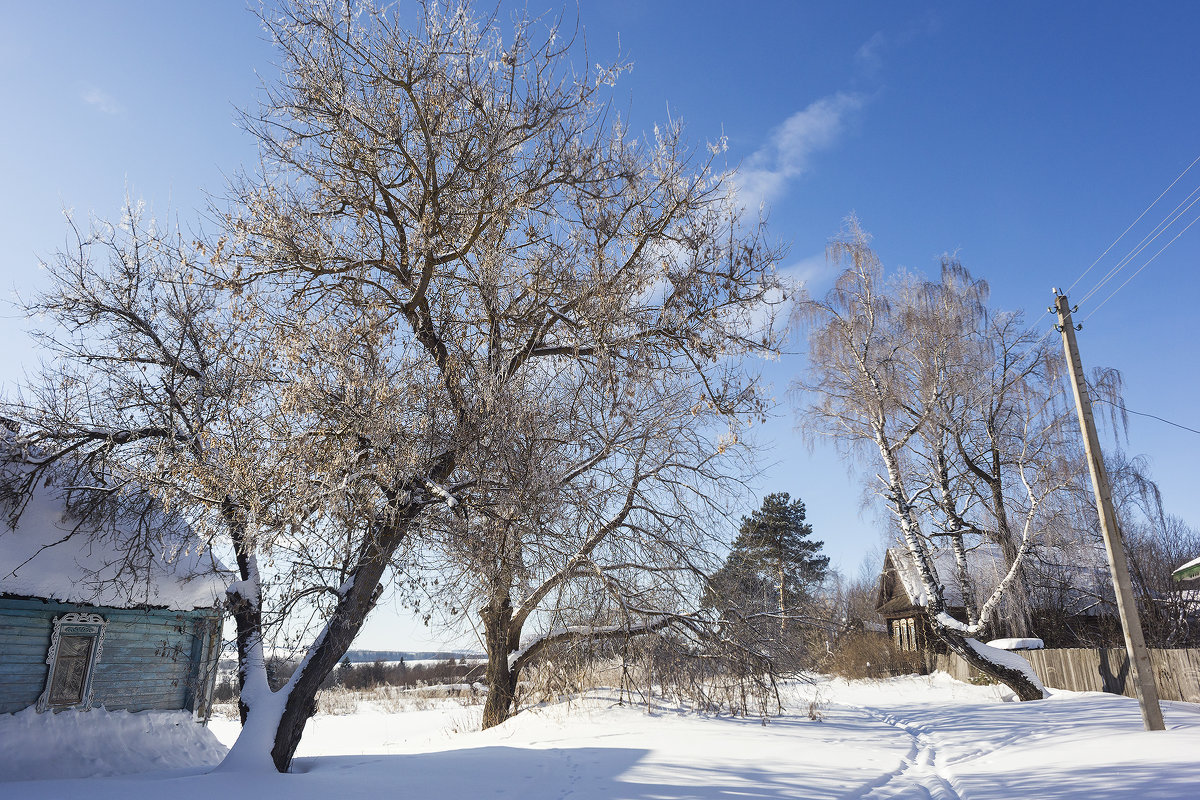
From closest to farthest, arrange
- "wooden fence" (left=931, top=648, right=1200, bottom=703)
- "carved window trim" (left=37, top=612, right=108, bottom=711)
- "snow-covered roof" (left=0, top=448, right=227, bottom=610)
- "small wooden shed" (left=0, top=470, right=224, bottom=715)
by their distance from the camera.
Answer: "snow-covered roof" (left=0, top=448, right=227, bottom=610) < "small wooden shed" (left=0, top=470, right=224, bottom=715) < "carved window trim" (left=37, top=612, right=108, bottom=711) < "wooden fence" (left=931, top=648, right=1200, bottom=703)

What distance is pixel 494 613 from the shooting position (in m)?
10.3

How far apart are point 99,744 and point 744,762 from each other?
1092 cm

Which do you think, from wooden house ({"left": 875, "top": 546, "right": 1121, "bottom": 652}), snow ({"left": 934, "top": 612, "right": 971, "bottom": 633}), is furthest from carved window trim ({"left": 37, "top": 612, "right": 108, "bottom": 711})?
wooden house ({"left": 875, "top": 546, "right": 1121, "bottom": 652})

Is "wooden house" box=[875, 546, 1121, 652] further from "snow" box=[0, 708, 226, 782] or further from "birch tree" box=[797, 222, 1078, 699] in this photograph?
"snow" box=[0, 708, 226, 782]

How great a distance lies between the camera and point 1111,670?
45.0 feet

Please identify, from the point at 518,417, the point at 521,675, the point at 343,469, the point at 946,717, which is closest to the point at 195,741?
the point at 521,675

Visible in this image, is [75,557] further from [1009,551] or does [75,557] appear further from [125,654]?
[1009,551]

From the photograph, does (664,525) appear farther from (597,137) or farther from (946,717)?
(946,717)

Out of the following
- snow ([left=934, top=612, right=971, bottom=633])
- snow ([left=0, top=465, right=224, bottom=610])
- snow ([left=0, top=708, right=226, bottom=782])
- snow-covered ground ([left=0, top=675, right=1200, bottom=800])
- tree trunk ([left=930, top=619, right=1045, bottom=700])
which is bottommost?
snow ([left=0, top=708, right=226, bottom=782])

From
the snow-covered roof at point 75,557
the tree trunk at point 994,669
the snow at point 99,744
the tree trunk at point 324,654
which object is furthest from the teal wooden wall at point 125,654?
the tree trunk at point 994,669

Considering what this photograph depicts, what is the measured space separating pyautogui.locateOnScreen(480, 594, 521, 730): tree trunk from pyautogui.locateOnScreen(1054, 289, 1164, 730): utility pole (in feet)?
28.7

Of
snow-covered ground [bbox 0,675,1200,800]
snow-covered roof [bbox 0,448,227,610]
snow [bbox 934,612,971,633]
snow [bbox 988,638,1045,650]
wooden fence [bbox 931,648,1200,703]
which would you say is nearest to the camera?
snow-covered ground [bbox 0,675,1200,800]

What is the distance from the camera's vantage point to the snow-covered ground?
20.6 ft

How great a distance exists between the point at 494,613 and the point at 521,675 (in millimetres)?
3100
